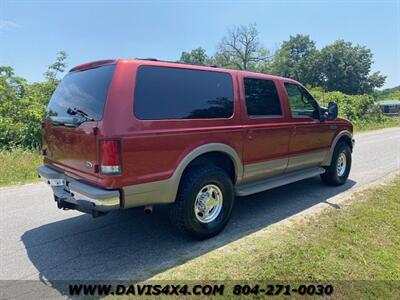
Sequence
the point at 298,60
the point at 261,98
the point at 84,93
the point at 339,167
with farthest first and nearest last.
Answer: the point at 298,60, the point at 339,167, the point at 261,98, the point at 84,93

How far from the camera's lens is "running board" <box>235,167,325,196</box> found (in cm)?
443

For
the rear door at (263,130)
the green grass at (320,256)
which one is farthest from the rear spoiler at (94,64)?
the green grass at (320,256)

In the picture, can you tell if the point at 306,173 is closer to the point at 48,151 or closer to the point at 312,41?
the point at 48,151

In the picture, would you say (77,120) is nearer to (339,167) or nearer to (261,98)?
(261,98)

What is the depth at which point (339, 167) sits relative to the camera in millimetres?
6328

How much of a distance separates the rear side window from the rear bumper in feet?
2.89

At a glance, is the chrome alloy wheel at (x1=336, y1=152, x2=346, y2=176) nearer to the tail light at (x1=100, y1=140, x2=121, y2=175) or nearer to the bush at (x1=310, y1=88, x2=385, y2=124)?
the tail light at (x1=100, y1=140, x2=121, y2=175)

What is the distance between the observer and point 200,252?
360cm

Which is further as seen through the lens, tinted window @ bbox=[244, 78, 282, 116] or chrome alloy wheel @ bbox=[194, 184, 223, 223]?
tinted window @ bbox=[244, 78, 282, 116]

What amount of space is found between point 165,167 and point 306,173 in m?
3.06

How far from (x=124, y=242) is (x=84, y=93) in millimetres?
1861

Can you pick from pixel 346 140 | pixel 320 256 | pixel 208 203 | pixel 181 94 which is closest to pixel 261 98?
pixel 181 94

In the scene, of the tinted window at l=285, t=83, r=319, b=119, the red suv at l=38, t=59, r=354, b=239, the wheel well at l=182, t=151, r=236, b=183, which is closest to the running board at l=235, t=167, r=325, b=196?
the red suv at l=38, t=59, r=354, b=239

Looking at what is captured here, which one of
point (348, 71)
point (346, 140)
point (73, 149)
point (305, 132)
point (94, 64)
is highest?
point (348, 71)
